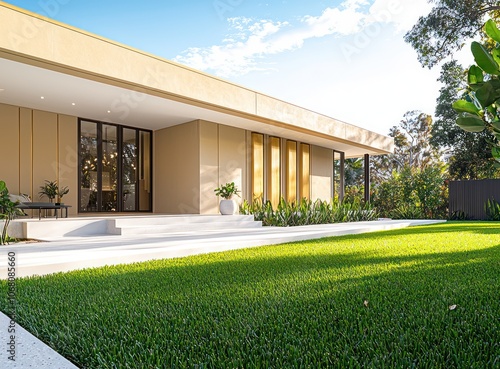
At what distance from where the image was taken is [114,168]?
13008 millimetres

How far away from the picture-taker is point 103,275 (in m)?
4.32

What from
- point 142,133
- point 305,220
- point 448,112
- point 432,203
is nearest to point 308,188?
point 305,220

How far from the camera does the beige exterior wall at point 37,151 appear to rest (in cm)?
1043

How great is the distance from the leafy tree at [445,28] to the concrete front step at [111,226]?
1195 cm

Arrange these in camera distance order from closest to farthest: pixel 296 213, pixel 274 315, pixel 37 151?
pixel 274 315, pixel 37 151, pixel 296 213

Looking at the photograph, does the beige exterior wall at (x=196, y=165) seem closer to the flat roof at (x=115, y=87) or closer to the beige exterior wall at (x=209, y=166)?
the beige exterior wall at (x=209, y=166)

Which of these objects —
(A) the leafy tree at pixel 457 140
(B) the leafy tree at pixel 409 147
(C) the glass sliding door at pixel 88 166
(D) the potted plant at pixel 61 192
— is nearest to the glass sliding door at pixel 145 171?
(C) the glass sliding door at pixel 88 166

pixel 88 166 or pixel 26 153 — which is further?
pixel 88 166

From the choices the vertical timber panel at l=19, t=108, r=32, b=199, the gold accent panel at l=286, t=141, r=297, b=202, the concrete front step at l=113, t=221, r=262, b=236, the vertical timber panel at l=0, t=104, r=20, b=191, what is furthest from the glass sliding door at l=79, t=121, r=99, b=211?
the gold accent panel at l=286, t=141, r=297, b=202

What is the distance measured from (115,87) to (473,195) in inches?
626

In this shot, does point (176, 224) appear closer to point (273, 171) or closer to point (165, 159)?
point (165, 159)

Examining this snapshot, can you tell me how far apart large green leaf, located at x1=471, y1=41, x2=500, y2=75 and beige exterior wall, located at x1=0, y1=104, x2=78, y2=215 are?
11.5 metres

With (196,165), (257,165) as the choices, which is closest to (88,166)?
(196,165)

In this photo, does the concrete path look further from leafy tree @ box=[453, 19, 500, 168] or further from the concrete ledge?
leafy tree @ box=[453, 19, 500, 168]
